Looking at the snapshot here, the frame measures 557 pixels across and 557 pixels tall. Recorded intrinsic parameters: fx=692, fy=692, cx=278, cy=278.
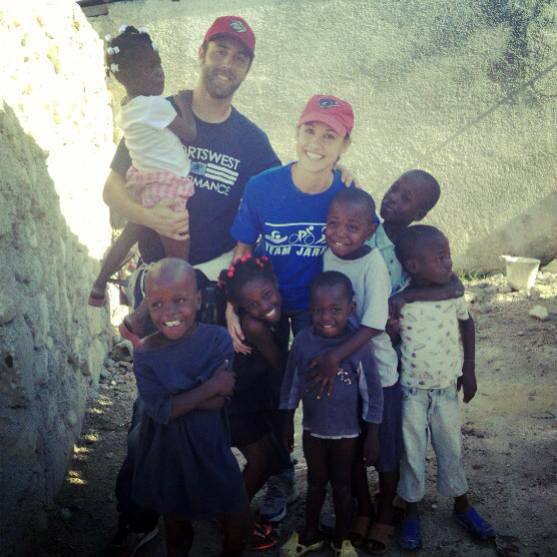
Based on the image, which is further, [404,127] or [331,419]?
[404,127]

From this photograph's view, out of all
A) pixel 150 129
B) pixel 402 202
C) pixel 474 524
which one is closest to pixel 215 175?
pixel 150 129

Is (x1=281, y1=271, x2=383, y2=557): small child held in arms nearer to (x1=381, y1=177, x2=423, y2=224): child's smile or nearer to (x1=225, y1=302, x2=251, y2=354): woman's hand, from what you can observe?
(x1=225, y1=302, x2=251, y2=354): woman's hand

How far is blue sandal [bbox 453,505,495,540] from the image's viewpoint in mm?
2785

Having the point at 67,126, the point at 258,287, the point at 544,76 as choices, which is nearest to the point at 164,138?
the point at 258,287

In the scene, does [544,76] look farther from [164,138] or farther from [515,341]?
[164,138]

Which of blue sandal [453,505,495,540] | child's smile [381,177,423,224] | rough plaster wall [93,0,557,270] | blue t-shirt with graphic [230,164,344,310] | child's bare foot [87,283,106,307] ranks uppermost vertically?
rough plaster wall [93,0,557,270]

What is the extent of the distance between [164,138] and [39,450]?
138 cm

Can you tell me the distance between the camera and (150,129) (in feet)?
8.62

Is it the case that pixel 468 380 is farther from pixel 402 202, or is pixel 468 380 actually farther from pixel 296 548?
pixel 296 548

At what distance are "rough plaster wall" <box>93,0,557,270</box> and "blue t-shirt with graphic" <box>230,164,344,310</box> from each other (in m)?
3.50

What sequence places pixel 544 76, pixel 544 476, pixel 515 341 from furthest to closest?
pixel 544 76
pixel 515 341
pixel 544 476

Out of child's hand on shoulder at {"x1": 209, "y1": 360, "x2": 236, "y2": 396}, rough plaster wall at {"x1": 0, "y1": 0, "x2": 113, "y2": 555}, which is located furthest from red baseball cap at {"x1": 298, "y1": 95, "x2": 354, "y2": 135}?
rough plaster wall at {"x1": 0, "y1": 0, "x2": 113, "y2": 555}

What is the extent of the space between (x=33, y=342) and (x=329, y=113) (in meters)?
1.51

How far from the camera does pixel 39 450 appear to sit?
2.85 meters
